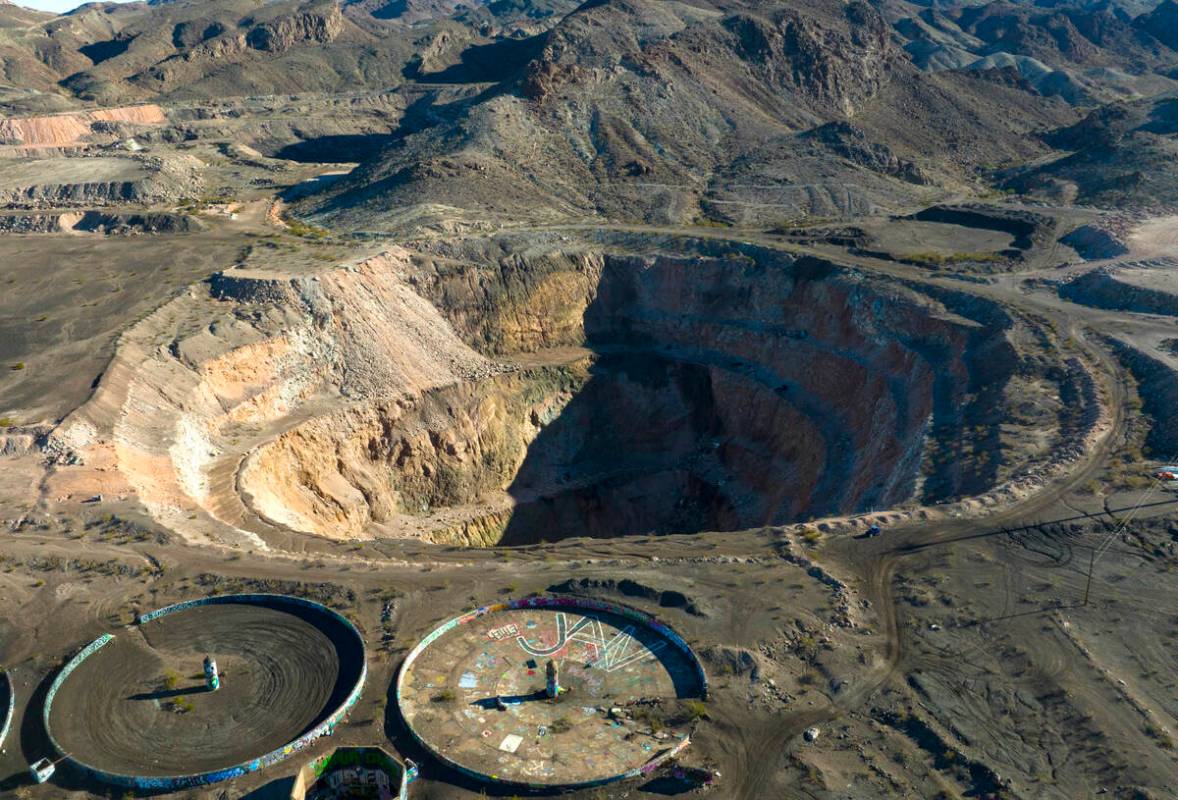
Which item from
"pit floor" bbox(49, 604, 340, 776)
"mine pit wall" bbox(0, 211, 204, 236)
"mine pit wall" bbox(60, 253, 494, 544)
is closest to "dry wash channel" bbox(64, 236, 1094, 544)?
"mine pit wall" bbox(60, 253, 494, 544)

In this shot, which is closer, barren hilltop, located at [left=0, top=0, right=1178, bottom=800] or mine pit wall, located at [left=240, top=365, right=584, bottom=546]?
barren hilltop, located at [left=0, top=0, right=1178, bottom=800]

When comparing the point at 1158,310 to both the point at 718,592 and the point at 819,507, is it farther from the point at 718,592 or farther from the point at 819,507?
the point at 718,592

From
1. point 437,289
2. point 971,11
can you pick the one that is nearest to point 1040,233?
point 437,289

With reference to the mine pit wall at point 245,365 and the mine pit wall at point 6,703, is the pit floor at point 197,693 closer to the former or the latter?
the mine pit wall at point 6,703

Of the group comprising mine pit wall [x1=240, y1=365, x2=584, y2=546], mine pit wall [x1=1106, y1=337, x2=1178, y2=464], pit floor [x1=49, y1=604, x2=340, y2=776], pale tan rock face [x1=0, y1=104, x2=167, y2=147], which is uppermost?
pale tan rock face [x1=0, y1=104, x2=167, y2=147]

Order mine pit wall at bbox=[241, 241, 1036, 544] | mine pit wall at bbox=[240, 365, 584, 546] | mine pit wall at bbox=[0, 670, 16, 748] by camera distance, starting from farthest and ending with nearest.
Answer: mine pit wall at bbox=[241, 241, 1036, 544] < mine pit wall at bbox=[240, 365, 584, 546] < mine pit wall at bbox=[0, 670, 16, 748]

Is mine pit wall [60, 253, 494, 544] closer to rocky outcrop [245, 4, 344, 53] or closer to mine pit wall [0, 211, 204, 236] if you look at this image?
mine pit wall [0, 211, 204, 236]

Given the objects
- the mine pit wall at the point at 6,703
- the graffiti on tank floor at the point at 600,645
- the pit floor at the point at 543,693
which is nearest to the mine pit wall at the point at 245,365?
the mine pit wall at the point at 6,703
